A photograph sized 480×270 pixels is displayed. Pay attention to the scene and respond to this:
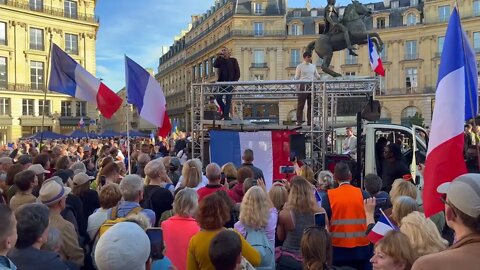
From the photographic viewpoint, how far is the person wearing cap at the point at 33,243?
300cm

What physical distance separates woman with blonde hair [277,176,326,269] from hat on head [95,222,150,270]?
7.07 ft

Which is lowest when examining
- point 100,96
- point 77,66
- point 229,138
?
point 229,138

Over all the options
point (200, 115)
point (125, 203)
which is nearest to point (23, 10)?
point (200, 115)

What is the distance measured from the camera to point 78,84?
32.9 ft

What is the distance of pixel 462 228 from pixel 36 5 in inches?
2076

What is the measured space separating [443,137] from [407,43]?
2292 inches

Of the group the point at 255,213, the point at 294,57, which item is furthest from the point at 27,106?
the point at 255,213

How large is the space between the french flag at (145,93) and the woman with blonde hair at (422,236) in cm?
640

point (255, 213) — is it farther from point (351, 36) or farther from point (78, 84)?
point (351, 36)

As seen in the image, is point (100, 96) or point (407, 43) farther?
point (407, 43)

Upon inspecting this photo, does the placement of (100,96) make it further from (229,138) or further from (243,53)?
(243,53)

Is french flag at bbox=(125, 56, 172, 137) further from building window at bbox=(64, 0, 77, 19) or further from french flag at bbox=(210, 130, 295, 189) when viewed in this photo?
building window at bbox=(64, 0, 77, 19)

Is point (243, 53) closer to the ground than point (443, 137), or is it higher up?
higher up

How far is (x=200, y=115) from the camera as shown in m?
11.9
